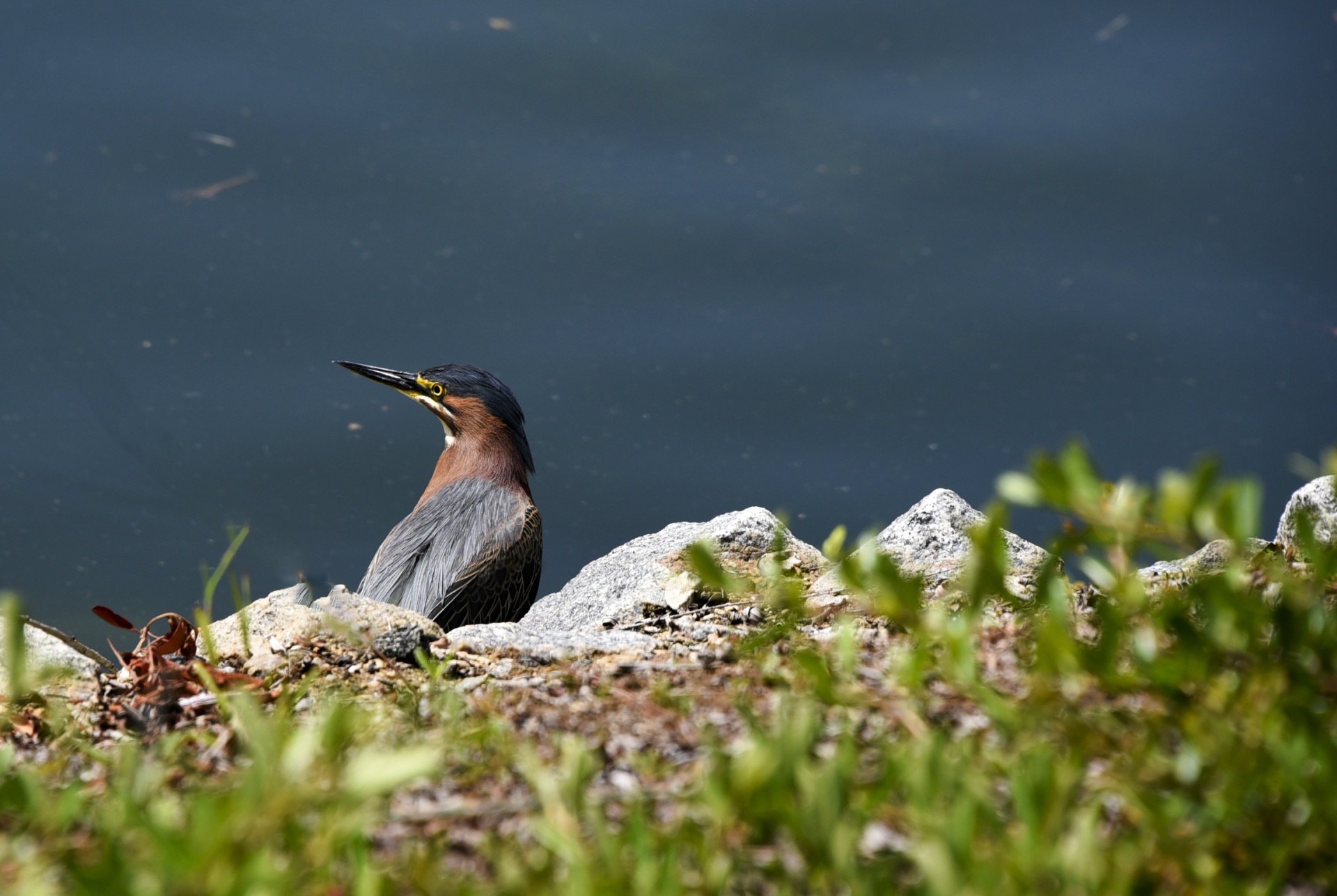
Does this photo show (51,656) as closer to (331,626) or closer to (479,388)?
(331,626)

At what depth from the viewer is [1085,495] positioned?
1.21 metres

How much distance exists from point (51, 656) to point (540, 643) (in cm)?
98

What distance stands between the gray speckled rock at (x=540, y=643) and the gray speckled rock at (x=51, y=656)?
717 mm

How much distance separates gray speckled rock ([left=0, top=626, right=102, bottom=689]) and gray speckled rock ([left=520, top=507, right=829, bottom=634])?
1.11 metres

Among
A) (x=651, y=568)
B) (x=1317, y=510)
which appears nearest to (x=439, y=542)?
(x=651, y=568)

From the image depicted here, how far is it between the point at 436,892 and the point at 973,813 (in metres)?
0.48

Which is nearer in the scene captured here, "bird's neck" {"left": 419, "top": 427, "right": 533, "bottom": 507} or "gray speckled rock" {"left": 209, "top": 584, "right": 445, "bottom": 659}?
"gray speckled rock" {"left": 209, "top": 584, "right": 445, "bottom": 659}

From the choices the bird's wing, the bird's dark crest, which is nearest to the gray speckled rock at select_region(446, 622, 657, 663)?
the bird's wing

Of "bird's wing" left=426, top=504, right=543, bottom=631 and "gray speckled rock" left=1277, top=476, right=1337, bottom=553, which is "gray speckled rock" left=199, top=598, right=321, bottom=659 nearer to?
"bird's wing" left=426, top=504, right=543, bottom=631

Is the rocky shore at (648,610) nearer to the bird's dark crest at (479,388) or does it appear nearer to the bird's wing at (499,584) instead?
the bird's wing at (499,584)

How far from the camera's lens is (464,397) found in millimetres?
5262

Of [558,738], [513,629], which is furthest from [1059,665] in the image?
[513,629]

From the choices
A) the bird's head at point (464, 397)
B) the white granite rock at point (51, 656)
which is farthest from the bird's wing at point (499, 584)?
the white granite rock at point (51, 656)

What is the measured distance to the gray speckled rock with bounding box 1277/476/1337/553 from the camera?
2662 millimetres
